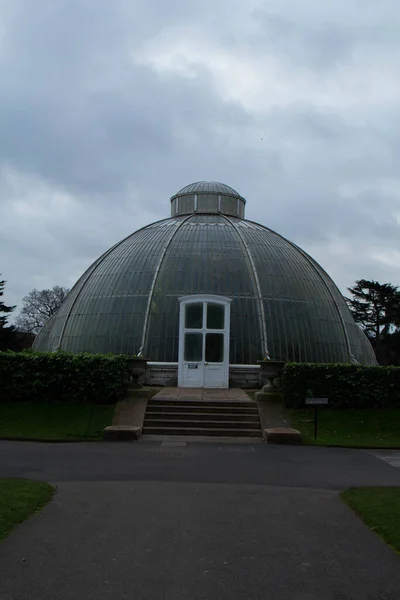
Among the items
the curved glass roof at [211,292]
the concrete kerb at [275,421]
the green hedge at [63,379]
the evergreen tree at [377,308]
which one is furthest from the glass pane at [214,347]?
the evergreen tree at [377,308]

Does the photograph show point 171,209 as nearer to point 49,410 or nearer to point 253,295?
point 253,295

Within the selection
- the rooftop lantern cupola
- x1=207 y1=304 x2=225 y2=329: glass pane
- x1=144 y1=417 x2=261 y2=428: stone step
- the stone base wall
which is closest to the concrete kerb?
x1=144 y1=417 x2=261 y2=428: stone step

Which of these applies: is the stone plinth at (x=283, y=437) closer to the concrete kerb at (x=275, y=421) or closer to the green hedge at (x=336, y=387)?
the concrete kerb at (x=275, y=421)

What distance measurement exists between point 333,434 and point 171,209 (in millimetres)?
20235

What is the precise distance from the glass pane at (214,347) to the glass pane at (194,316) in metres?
0.63

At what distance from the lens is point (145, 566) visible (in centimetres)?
557

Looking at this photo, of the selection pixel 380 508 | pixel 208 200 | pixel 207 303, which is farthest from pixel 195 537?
pixel 208 200

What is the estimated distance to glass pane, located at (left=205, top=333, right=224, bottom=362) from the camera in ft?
74.2

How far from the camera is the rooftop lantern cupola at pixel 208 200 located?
31500 mm

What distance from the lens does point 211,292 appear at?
24859 millimetres

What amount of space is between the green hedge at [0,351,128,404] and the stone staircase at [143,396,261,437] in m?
1.52

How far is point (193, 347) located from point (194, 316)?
1279 mm

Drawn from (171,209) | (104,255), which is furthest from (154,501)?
(171,209)

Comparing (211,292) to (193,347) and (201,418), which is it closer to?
(193,347)
